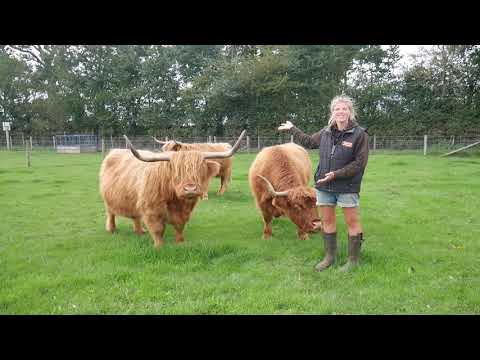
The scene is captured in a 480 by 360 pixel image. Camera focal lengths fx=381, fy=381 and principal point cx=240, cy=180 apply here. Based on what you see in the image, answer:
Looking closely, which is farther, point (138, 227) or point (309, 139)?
point (138, 227)

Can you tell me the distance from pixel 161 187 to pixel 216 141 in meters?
26.8

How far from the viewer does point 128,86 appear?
36719mm

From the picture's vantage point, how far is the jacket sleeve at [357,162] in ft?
14.0

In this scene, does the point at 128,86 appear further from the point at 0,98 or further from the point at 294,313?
the point at 294,313

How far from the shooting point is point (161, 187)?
5.22 meters

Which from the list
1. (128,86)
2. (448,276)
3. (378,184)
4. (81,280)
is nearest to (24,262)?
(81,280)

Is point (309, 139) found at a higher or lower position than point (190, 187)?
higher

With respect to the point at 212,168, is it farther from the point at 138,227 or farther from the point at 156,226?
the point at 138,227

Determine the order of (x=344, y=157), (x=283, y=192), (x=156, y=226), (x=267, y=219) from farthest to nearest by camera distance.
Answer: (x=267, y=219) < (x=283, y=192) < (x=156, y=226) < (x=344, y=157)

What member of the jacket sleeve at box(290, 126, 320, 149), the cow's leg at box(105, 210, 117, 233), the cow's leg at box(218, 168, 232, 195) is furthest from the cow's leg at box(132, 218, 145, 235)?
the cow's leg at box(218, 168, 232, 195)

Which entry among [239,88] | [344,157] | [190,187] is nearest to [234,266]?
[190,187]

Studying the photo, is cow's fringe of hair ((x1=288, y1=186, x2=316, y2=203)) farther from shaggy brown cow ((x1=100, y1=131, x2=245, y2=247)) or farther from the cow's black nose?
the cow's black nose

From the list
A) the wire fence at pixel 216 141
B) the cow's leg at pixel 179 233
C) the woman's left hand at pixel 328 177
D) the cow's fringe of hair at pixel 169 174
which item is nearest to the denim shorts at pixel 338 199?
the woman's left hand at pixel 328 177

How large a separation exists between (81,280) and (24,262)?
3.98 ft
